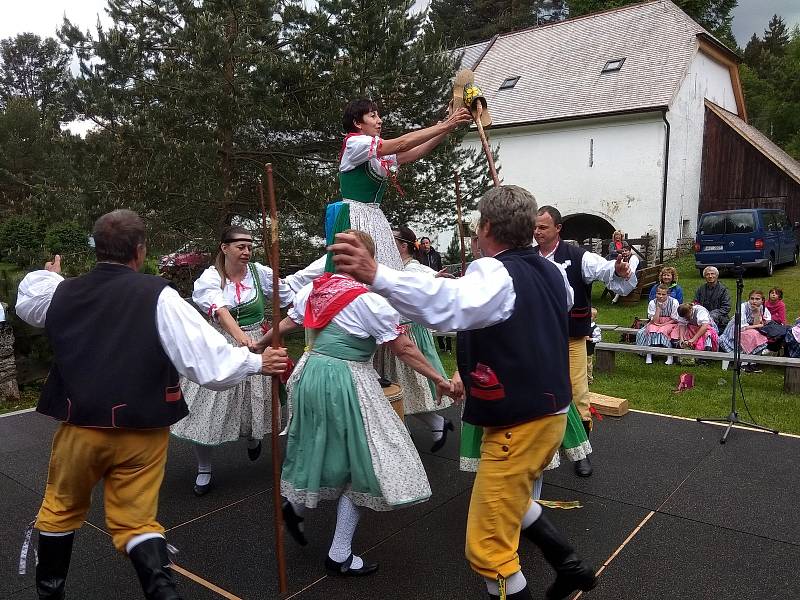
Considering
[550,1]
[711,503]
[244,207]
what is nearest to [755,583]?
[711,503]

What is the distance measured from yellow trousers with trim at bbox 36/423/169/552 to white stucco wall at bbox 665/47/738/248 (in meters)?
17.9

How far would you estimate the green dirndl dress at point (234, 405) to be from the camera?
3803 millimetres

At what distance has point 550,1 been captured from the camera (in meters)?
35.8

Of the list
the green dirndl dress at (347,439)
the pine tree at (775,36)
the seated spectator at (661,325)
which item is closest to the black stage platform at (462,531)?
the green dirndl dress at (347,439)

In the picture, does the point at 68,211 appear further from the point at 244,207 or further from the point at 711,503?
the point at 711,503

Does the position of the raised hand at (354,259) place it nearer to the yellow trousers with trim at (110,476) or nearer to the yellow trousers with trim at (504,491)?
the yellow trousers with trim at (504,491)

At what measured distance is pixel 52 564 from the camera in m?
2.41

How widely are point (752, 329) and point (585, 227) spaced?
44.9 ft

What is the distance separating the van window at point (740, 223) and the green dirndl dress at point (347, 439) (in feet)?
45.5

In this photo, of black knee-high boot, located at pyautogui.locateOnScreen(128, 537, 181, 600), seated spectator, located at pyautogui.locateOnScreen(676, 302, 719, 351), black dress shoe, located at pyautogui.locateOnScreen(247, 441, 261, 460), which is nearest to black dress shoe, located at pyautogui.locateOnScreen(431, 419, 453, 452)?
black dress shoe, located at pyautogui.locateOnScreen(247, 441, 261, 460)

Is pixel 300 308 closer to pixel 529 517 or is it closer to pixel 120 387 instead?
pixel 120 387

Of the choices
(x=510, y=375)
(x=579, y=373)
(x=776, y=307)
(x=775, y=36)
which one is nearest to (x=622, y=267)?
(x=579, y=373)

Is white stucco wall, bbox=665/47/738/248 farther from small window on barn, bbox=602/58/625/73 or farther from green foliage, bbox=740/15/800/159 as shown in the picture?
green foliage, bbox=740/15/800/159

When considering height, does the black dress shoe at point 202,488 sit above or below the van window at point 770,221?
below
